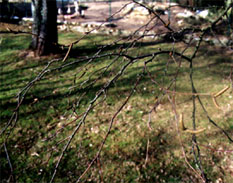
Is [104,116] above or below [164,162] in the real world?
above

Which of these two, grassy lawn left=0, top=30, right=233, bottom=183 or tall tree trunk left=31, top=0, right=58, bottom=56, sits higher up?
tall tree trunk left=31, top=0, right=58, bottom=56

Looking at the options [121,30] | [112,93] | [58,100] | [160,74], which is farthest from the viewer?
[121,30]

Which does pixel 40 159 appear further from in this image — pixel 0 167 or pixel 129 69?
pixel 129 69

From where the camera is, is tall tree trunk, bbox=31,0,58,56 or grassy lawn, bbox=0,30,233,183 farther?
tall tree trunk, bbox=31,0,58,56

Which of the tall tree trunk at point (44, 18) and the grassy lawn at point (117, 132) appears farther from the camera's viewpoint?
the tall tree trunk at point (44, 18)

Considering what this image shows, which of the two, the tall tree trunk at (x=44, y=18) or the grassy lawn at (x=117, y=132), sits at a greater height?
the tall tree trunk at (x=44, y=18)

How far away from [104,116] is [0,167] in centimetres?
195

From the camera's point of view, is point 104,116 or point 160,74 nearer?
point 104,116

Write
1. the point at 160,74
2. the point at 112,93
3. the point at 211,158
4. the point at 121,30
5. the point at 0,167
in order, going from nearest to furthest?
the point at 0,167
the point at 211,158
the point at 112,93
the point at 160,74
the point at 121,30

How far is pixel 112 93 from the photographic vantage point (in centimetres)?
534

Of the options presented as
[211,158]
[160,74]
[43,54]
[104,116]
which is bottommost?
[211,158]

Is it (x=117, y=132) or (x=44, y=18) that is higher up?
(x=44, y=18)

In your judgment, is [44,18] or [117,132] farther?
[44,18]

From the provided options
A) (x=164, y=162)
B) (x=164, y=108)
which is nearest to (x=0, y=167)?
(x=164, y=162)
